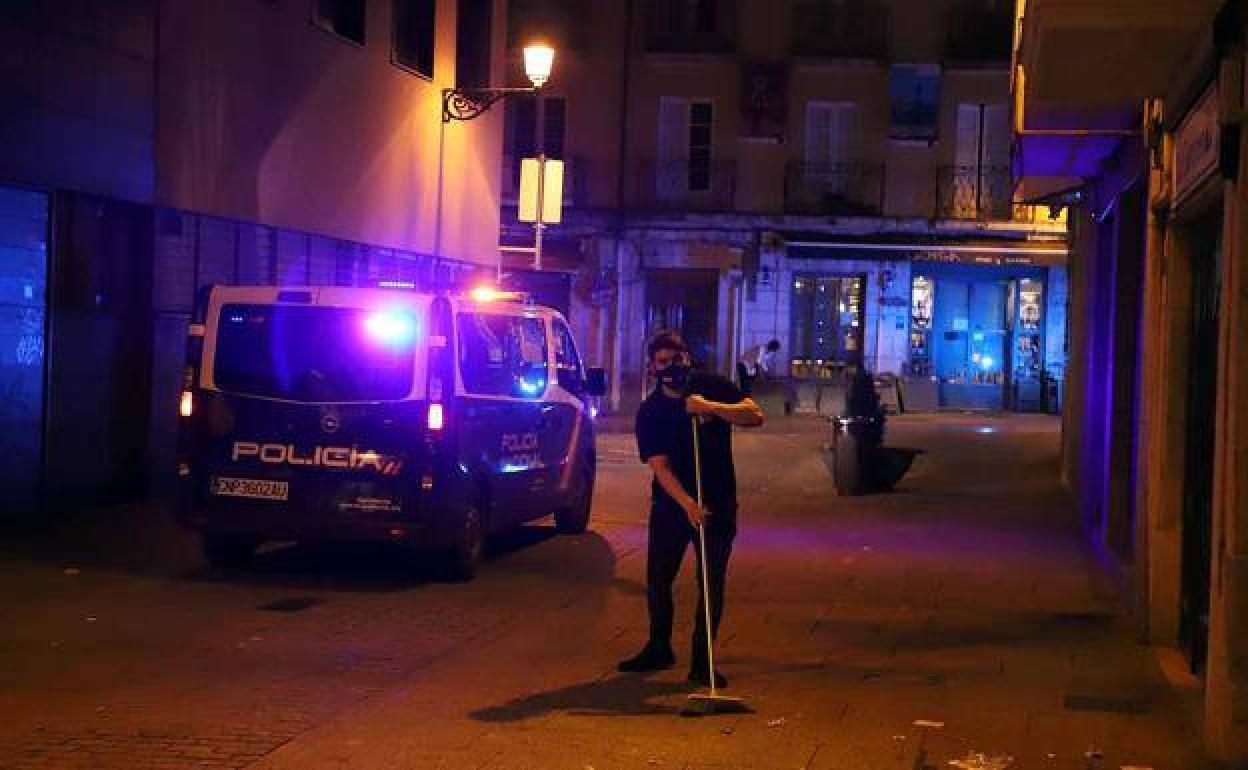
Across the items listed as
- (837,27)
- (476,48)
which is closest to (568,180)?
(837,27)

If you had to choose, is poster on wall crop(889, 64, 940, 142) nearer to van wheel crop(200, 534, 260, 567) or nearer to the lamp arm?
the lamp arm

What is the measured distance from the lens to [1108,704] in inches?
300

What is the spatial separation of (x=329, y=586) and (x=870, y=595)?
12.7 feet

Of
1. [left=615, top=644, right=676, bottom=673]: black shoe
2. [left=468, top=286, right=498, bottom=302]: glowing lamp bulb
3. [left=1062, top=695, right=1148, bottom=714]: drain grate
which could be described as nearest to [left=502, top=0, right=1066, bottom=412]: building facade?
[left=468, top=286, right=498, bottom=302]: glowing lamp bulb

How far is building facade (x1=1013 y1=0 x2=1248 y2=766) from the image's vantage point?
638 centimetres

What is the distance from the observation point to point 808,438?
1008 inches

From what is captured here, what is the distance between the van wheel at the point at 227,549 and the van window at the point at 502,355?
6.99 ft

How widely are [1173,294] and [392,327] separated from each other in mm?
5166

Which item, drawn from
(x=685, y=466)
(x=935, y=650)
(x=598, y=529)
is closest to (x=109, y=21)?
(x=598, y=529)

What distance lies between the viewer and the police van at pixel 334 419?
10555 mm

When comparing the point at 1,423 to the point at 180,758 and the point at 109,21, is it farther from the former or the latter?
the point at 180,758

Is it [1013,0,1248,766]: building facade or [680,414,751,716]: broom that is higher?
[1013,0,1248,766]: building facade

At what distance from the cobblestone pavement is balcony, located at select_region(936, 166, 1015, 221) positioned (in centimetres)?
2043

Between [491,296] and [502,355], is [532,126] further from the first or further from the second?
[502,355]
